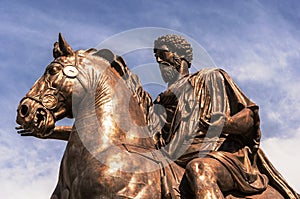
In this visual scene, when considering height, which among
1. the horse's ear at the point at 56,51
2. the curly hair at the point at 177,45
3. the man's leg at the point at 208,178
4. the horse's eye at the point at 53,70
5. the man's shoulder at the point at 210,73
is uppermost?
the curly hair at the point at 177,45

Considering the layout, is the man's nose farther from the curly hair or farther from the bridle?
the bridle

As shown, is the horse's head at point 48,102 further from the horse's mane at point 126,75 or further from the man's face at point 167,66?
the man's face at point 167,66

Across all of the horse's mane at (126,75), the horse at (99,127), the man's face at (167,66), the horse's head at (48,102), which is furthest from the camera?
the man's face at (167,66)

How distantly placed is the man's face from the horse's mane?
2.09ft

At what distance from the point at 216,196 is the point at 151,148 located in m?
1.07

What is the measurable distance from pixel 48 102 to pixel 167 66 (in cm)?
194

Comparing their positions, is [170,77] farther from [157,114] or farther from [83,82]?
[83,82]

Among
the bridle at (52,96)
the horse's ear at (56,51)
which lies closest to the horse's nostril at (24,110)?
the bridle at (52,96)

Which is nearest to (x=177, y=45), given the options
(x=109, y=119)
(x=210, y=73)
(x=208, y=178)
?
(x=210, y=73)

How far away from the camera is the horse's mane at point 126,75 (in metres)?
8.49

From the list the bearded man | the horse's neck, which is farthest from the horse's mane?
the bearded man

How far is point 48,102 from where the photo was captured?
8.08 meters

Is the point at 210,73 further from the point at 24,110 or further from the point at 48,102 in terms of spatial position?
the point at 24,110

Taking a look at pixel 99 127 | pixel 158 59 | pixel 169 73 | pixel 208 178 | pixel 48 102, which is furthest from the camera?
pixel 158 59
